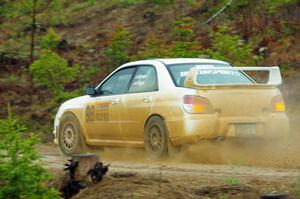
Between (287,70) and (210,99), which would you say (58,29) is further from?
(210,99)

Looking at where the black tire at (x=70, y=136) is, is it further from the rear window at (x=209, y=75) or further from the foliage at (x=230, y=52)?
the foliage at (x=230, y=52)

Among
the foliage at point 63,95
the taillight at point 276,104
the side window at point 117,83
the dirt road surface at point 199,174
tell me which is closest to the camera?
the dirt road surface at point 199,174

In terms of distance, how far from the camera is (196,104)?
10969mm

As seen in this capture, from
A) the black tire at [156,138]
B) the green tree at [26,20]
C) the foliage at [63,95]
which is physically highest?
the green tree at [26,20]

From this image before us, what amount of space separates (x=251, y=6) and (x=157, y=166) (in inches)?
449

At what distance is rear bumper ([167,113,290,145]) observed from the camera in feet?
35.9

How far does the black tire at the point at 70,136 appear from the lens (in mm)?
13398

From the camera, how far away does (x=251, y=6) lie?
21062mm

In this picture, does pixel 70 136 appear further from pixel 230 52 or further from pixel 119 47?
pixel 119 47

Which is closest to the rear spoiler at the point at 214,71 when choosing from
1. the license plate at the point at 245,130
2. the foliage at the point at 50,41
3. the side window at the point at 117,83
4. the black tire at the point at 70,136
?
the license plate at the point at 245,130

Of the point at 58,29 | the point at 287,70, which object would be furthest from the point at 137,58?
the point at 58,29

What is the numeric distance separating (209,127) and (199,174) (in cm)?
187

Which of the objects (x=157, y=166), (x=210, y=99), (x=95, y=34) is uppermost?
(x=95, y=34)

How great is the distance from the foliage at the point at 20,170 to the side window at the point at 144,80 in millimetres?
4925
